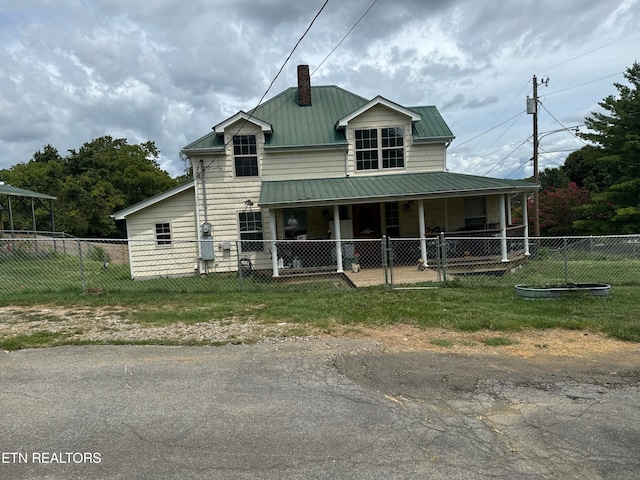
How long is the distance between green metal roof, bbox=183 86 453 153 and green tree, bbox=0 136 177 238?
26491 mm

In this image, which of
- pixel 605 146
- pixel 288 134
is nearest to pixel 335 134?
pixel 288 134

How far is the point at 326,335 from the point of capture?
6426 millimetres

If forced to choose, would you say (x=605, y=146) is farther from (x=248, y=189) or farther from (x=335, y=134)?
(x=248, y=189)

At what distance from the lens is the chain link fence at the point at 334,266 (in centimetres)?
1160

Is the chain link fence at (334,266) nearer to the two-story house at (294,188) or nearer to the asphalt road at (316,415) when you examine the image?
the two-story house at (294,188)

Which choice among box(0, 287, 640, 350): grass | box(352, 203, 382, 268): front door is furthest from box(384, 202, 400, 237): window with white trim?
box(0, 287, 640, 350): grass

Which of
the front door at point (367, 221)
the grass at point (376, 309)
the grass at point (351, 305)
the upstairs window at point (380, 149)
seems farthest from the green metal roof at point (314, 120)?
the grass at point (376, 309)

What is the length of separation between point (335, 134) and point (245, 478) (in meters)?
15.0

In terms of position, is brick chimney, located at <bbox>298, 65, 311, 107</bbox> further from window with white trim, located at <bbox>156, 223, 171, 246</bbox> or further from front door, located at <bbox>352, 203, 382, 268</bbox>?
window with white trim, located at <bbox>156, 223, 171, 246</bbox>

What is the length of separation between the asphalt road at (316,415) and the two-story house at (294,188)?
32.2ft

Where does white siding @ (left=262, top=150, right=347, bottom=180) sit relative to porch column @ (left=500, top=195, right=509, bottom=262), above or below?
above

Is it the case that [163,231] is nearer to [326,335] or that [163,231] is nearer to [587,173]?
[326,335]

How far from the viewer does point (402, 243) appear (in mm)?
16031

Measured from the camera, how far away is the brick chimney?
60.2ft
